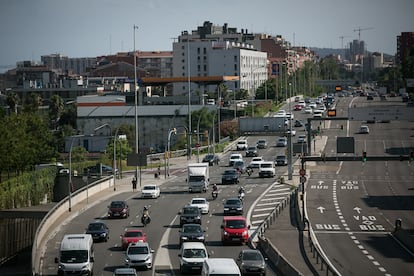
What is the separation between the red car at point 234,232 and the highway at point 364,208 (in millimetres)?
4587

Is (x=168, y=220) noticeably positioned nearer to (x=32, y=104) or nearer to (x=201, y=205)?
(x=201, y=205)

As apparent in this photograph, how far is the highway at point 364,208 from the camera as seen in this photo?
150 ft

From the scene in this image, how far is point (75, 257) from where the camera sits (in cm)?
4131

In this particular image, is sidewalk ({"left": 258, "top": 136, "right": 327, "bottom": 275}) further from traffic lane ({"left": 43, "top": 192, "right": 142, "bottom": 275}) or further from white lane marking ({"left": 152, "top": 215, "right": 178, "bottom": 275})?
traffic lane ({"left": 43, "top": 192, "right": 142, "bottom": 275})

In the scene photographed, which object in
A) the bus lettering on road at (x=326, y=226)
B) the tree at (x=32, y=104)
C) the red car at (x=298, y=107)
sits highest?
the tree at (x=32, y=104)

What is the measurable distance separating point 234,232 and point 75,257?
37.9 feet

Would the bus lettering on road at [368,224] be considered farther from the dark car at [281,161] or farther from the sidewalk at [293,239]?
the dark car at [281,161]

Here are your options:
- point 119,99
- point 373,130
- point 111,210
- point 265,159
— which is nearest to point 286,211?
point 111,210

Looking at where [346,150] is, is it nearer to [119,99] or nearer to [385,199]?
[385,199]

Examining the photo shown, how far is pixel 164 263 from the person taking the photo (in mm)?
44562

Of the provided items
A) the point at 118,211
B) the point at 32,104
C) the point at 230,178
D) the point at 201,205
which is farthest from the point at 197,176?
the point at 32,104

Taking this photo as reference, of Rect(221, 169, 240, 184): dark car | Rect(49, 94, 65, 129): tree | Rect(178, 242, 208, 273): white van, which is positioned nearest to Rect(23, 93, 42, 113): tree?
Rect(49, 94, 65, 129): tree

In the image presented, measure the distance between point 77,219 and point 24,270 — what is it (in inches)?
218

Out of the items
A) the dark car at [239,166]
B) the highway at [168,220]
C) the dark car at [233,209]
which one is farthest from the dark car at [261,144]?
the dark car at [233,209]
